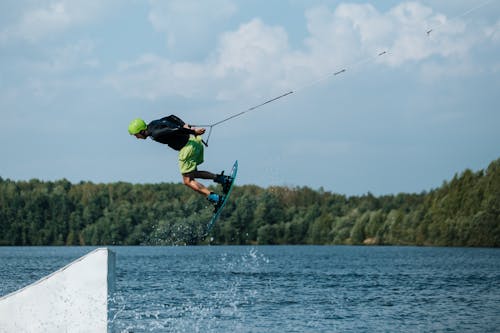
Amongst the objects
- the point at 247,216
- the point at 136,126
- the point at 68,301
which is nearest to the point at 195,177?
the point at 136,126

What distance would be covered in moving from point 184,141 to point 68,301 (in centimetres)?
412

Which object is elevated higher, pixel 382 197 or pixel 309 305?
pixel 382 197

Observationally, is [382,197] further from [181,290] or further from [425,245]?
[181,290]

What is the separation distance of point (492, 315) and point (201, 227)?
100 metres

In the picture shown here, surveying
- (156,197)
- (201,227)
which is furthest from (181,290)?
(156,197)

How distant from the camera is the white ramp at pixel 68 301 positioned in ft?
50.8

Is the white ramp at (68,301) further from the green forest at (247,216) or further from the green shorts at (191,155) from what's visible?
the green forest at (247,216)

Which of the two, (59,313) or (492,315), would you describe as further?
(492,315)

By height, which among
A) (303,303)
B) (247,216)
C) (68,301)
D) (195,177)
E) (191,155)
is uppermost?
(247,216)

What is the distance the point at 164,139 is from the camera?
1717cm

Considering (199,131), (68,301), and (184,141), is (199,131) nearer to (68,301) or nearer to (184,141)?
(184,141)

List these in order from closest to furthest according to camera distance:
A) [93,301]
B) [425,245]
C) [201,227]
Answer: [93,301], [425,245], [201,227]

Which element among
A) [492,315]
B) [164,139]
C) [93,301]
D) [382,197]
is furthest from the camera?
[382,197]

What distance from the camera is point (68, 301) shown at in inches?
612
